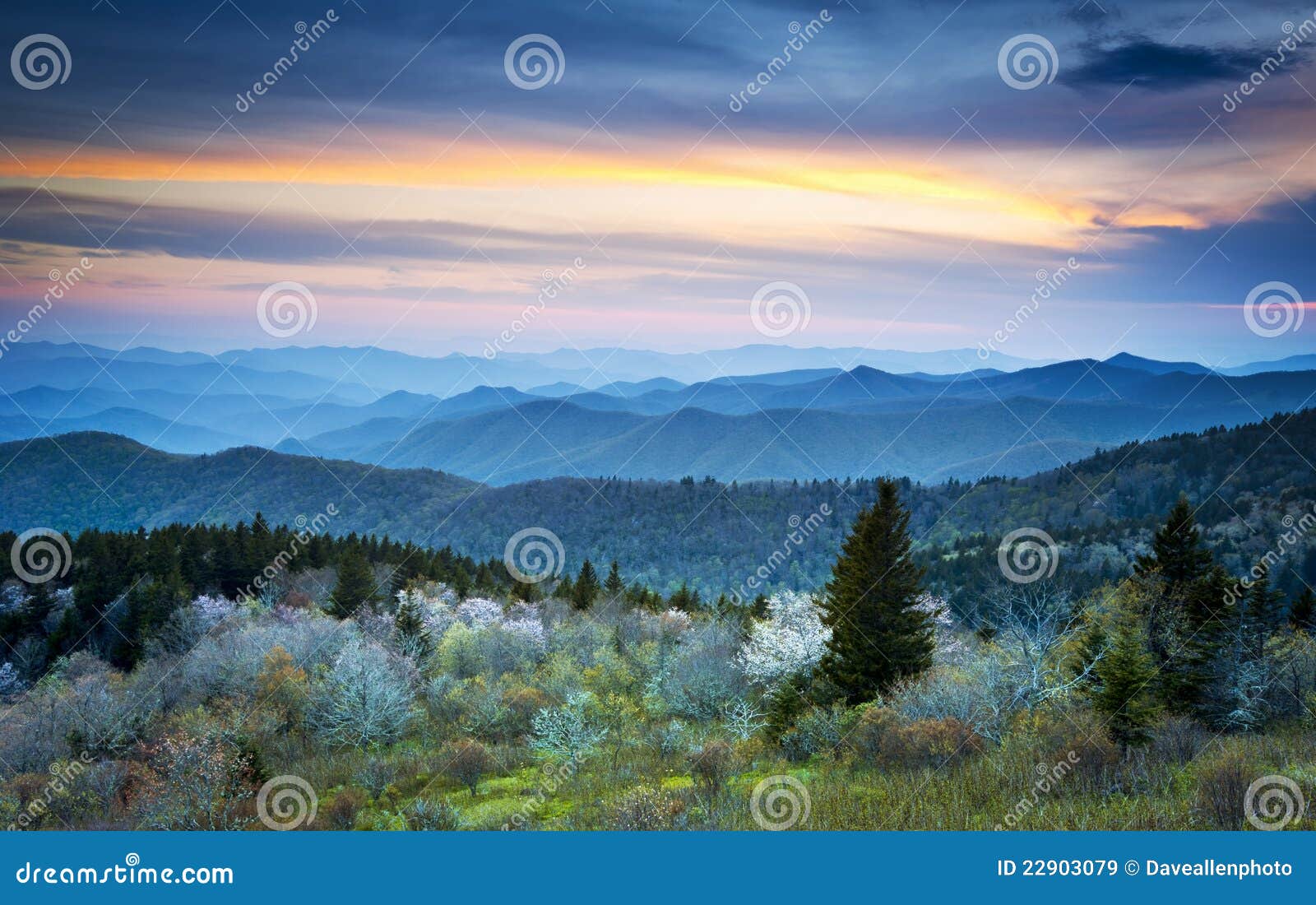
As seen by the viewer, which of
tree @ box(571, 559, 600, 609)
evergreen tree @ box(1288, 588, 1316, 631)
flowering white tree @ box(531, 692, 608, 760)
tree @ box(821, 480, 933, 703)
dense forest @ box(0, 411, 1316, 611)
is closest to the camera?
flowering white tree @ box(531, 692, 608, 760)

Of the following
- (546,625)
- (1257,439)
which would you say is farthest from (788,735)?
(1257,439)

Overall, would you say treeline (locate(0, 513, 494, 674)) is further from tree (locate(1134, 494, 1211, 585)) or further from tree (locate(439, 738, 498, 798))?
tree (locate(1134, 494, 1211, 585))

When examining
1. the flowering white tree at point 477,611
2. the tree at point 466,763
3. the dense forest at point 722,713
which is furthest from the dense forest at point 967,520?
the tree at point 466,763

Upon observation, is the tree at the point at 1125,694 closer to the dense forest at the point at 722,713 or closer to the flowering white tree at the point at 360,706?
the dense forest at the point at 722,713

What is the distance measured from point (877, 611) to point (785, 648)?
742 cm

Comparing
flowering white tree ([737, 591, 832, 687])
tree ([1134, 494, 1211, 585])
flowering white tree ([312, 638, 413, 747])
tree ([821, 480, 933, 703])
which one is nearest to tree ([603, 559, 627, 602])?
flowering white tree ([737, 591, 832, 687])

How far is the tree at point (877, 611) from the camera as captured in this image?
24281 millimetres

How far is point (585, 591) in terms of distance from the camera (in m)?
67.4

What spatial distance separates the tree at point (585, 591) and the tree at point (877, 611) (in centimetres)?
4178

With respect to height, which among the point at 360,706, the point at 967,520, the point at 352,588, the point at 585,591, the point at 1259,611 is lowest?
the point at 360,706

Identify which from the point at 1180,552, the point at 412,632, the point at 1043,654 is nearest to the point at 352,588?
the point at 412,632

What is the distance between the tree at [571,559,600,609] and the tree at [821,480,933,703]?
41.8 meters

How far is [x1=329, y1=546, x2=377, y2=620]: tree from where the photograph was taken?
5588 centimetres

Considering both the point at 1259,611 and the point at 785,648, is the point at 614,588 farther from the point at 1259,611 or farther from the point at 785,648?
the point at 1259,611
